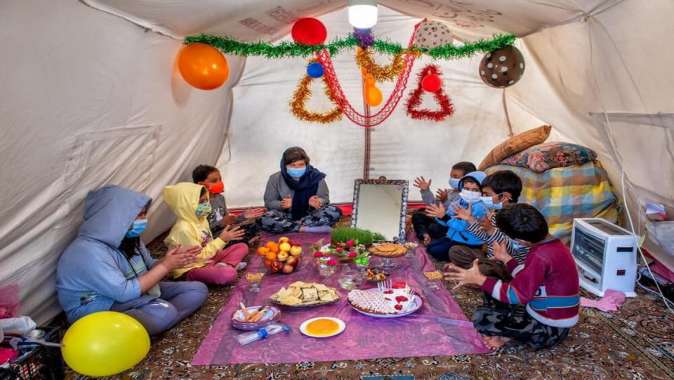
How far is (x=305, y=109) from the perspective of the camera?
5848 mm

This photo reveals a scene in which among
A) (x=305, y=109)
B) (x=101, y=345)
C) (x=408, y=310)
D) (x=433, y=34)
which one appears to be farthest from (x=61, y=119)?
(x=433, y=34)

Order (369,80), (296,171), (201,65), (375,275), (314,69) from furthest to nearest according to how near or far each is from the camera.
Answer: (369,80)
(314,69)
(296,171)
(201,65)
(375,275)

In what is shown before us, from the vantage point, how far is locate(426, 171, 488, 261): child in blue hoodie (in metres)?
3.84

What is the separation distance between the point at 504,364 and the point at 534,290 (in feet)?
1.47

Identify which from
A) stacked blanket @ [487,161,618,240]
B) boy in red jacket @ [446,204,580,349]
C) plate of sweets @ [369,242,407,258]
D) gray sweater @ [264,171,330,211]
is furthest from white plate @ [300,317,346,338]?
stacked blanket @ [487,161,618,240]

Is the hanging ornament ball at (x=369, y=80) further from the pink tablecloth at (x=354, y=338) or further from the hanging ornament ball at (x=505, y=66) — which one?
the pink tablecloth at (x=354, y=338)

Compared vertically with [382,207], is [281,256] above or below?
below

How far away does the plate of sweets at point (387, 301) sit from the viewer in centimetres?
294

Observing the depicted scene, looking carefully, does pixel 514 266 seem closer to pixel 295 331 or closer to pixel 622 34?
pixel 295 331

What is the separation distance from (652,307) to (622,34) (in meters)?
1.90

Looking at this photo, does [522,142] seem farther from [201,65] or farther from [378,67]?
[201,65]

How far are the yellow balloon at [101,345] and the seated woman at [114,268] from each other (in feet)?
1.31

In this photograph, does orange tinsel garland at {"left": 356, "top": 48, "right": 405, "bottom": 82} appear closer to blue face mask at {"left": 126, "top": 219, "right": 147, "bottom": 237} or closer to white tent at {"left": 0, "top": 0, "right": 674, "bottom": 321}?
white tent at {"left": 0, "top": 0, "right": 674, "bottom": 321}

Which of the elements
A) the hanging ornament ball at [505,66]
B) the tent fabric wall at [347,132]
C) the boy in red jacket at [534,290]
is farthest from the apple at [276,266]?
the hanging ornament ball at [505,66]
